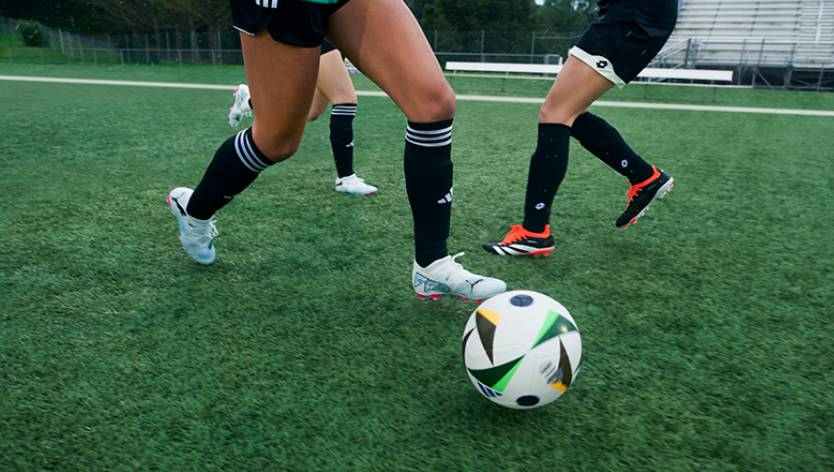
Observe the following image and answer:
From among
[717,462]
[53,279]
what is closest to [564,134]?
[717,462]

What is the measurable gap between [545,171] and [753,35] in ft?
97.7

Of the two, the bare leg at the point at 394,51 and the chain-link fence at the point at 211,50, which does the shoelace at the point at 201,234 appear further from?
the chain-link fence at the point at 211,50

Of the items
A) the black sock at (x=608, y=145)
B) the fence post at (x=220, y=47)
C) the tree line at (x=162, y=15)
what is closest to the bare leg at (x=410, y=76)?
the black sock at (x=608, y=145)

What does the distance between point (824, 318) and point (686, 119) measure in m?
7.54

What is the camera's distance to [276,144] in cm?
240

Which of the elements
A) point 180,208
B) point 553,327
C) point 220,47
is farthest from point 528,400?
point 220,47

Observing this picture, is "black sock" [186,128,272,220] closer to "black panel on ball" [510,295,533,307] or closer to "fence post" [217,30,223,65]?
"black panel on ball" [510,295,533,307]

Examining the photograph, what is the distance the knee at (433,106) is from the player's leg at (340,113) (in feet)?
6.59

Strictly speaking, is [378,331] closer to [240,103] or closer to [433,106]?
[433,106]

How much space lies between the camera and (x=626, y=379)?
6.34ft

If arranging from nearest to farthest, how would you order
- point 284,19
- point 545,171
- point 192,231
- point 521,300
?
point 521,300 → point 284,19 → point 192,231 → point 545,171

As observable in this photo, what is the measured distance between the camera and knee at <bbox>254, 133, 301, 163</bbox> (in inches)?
93.4

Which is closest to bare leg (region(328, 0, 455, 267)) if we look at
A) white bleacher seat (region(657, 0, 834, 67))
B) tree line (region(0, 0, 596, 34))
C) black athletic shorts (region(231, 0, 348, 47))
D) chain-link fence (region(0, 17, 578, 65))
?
black athletic shorts (region(231, 0, 348, 47))

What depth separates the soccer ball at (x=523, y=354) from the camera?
1671mm
